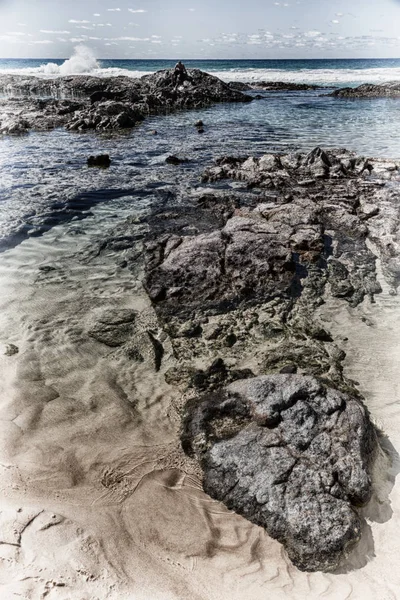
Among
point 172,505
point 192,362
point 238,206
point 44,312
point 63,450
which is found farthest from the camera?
point 238,206

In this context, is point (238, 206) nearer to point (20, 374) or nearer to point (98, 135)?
point (20, 374)

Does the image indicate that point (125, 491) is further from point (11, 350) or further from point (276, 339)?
point (276, 339)

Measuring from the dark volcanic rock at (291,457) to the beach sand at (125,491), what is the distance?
187 millimetres

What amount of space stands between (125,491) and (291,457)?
6.41ft

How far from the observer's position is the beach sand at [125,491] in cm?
359

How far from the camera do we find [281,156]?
1750 cm

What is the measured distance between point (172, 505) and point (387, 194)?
1234cm

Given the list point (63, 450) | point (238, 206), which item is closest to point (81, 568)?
point (63, 450)

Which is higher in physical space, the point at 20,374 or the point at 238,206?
the point at 238,206

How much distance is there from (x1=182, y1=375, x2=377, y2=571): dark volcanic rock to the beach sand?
19cm

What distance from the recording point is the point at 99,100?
116ft

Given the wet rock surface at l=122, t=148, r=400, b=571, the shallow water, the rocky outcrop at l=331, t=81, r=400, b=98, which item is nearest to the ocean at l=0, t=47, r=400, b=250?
the shallow water

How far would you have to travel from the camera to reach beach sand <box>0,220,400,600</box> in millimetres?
3586

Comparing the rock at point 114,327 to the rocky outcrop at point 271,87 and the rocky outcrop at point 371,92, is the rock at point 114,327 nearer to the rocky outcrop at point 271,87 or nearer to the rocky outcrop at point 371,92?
the rocky outcrop at point 371,92
